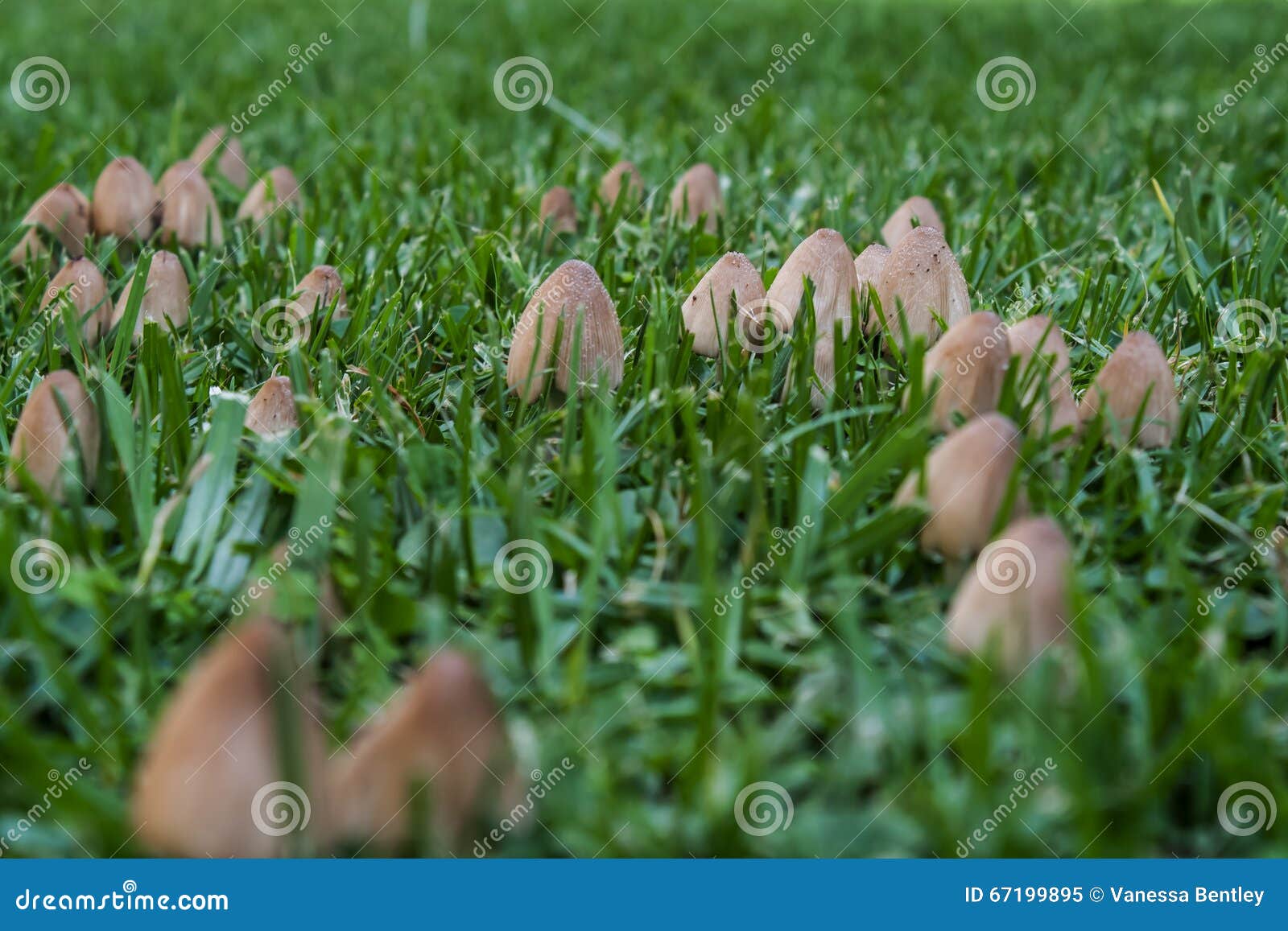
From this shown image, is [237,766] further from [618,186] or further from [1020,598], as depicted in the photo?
[618,186]

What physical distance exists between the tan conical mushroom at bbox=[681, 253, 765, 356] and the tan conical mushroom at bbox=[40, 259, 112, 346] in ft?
3.99

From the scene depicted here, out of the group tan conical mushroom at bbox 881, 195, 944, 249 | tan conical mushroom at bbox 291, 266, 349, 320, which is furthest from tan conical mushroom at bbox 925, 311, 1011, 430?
tan conical mushroom at bbox 291, 266, 349, 320

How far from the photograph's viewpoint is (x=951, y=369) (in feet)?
6.47

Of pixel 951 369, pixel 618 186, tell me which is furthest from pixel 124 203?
pixel 951 369

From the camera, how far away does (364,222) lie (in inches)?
130

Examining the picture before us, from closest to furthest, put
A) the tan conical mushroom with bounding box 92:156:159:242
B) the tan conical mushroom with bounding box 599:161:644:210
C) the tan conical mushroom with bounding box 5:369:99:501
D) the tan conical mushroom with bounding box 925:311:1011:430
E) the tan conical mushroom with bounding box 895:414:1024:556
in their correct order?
the tan conical mushroom with bounding box 895:414:1024:556
the tan conical mushroom with bounding box 5:369:99:501
the tan conical mushroom with bounding box 925:311:1011:430
the tan conical mushroom with bounding box 92:156:159:242
the tan conical mushroom with bounding box 599:161:644:210

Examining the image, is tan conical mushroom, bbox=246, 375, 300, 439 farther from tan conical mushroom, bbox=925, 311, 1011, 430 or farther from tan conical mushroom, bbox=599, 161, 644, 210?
tan conical mushroom, bbox=599, 161, 644, 210

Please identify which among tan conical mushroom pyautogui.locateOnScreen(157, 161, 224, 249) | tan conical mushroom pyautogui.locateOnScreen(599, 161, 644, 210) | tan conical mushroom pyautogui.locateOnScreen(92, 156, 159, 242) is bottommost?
tan conical mushroom pyautogui.locateOnScreen(92, 156, 159, 242)

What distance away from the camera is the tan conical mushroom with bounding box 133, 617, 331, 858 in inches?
46.5

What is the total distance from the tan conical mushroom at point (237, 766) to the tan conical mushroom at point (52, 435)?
0.73m

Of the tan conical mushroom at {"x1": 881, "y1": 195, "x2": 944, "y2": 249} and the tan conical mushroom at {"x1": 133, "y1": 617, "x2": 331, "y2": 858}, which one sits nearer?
the tan conical mushroom at {"x1": 133, "y1": 617, "x2": 331, "y2": 858}

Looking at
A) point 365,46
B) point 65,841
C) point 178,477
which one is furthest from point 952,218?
point 365,46

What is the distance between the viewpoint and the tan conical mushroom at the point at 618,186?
3.50m

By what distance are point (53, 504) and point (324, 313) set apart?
96 centimetres
